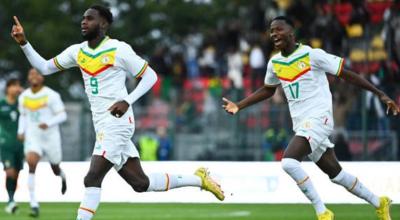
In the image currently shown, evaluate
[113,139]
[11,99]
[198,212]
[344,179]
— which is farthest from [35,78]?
[113,139]

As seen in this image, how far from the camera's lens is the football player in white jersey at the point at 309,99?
1327 centimetres

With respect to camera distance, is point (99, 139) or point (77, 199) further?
point (77, 199)

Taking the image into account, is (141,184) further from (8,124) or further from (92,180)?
(8,124)

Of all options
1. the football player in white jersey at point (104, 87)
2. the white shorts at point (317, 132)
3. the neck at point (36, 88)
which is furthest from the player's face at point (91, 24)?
the neck at point (36, 88)

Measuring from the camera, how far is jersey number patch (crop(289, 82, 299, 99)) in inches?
528

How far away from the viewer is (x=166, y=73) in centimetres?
3145

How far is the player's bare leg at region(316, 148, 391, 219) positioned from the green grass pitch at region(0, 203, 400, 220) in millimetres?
2121

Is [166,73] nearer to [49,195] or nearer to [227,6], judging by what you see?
[227,6]

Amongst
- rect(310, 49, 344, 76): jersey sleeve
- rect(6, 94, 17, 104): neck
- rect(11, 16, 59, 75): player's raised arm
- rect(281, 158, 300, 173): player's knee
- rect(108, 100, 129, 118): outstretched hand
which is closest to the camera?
rect(108, 100, 129, 118): outstretched hand

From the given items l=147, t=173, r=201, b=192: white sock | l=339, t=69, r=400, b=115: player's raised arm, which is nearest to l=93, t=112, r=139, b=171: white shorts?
l=147, t=173, r=201, b=192: white sock

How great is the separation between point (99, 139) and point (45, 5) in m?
25.4

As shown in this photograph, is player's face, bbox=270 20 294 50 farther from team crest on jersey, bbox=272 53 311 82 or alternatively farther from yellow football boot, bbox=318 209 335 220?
yellow football boot, bbox=318 209 335 220

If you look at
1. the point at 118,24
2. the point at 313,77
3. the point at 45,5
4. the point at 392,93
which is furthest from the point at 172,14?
the point at 313,77

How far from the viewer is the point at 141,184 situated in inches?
494
